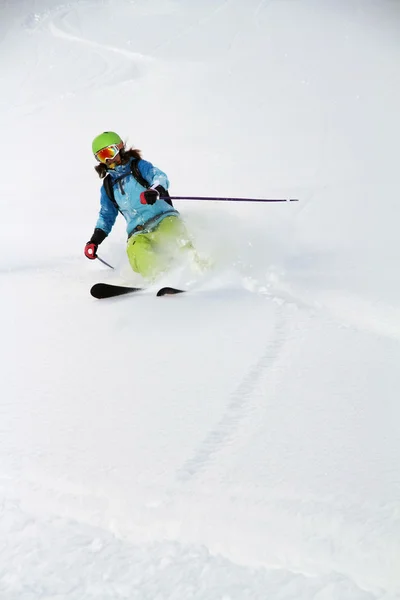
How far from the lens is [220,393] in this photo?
91.9 inches

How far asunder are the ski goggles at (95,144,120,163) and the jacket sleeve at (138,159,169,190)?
22 cm

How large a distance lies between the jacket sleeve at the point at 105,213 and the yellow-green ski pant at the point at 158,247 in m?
0.38

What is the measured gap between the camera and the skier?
4.15 metres

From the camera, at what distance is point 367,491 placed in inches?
66.1

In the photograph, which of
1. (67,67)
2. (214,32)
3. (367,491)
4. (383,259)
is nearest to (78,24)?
(67,67)

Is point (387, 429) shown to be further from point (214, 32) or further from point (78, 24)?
point (78, 24)

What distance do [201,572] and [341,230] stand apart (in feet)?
12.1

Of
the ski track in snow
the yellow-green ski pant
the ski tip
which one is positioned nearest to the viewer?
the ski track in snow

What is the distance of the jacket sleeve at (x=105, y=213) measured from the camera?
4570 mm

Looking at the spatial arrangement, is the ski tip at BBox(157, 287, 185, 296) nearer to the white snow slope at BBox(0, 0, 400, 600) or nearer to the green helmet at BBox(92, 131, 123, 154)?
the white snow slope at BBox(0, 0, 400, 600)

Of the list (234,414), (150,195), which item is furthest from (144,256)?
(234,414)

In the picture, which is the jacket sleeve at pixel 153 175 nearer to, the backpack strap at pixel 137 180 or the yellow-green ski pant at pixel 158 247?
the backpack strap at pixel 137 180

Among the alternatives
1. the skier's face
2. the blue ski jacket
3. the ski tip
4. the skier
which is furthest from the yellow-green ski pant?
the skier's face

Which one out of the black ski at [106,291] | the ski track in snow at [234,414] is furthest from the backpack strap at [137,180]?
the ski track in snow at [234,414]
